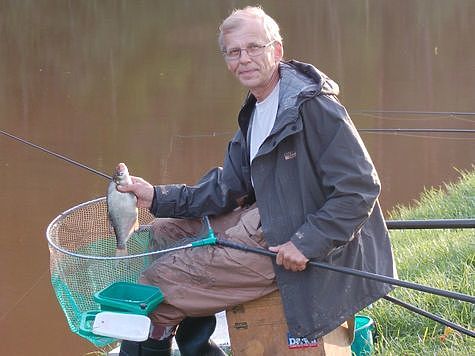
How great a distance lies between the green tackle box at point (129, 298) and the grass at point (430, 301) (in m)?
1.00

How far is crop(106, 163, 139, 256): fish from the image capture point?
9.51 ft

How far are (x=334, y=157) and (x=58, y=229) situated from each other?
1.01 m

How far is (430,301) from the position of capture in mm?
3639

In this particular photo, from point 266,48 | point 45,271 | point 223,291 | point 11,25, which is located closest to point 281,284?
point 223,291

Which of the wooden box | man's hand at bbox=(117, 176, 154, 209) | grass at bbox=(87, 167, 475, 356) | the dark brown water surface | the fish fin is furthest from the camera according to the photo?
the dark brown water surface

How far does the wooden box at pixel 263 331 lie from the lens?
2.81 m

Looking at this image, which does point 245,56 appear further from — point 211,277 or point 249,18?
point 211,277

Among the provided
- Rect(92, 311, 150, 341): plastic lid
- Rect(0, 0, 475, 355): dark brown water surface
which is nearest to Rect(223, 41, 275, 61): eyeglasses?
Rect(92, 311, 150, 341): plastic lid

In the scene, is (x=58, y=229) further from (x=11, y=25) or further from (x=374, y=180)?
(x=11, y=25)

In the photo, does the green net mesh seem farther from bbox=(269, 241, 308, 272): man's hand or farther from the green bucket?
the green bucket

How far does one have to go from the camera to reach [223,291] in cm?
277

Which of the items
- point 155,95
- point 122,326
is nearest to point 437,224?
point 122,326

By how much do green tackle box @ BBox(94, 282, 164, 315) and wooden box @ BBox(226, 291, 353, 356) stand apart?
25 centimetres

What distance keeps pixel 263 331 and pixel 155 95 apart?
9.84m
